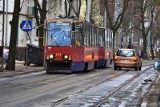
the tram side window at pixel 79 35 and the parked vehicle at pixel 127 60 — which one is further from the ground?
the tram side window at pixel 79 35

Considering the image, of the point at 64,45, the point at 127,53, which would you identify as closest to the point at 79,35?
the point at 64,45

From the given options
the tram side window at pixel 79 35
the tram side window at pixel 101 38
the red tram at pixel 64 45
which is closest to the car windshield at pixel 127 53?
the tram side window at pixel 101 38

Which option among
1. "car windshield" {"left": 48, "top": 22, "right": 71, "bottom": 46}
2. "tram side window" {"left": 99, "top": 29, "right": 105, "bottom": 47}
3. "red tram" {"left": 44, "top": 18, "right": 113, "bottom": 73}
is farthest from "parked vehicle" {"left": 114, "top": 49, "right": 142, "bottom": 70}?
"car windshield" {"left": 48, "top": 22, "right": 71, "bottom": 46}

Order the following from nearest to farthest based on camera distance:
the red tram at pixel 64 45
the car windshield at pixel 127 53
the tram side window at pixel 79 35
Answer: the red tram at pixel 64 45 → the tram side window at pixel 79 35 → the car windshield at pixel 127 53

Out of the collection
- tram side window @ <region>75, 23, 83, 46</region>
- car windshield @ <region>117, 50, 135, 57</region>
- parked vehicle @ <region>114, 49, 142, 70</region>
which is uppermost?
tram side window @ <region>75, 23, 83, 46</region>

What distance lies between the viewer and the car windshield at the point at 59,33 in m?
29.4

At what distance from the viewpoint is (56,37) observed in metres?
29.6

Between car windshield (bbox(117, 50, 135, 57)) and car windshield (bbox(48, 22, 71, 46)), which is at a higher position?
car windshield (bbox(48, 22, 71, 46))

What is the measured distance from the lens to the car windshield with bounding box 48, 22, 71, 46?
96.3 feet

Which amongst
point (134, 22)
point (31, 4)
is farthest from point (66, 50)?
point (134, 22)

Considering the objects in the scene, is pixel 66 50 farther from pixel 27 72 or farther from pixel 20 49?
pixel 20 49

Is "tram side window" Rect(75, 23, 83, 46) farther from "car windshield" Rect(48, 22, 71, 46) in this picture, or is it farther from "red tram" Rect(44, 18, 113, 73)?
"car windshield" Rect(48, 22, 71, 46)

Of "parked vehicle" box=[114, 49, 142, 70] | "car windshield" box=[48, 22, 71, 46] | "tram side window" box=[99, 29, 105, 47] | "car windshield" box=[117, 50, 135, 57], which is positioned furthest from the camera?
"tram side window" box=[99, 29, 105, 47]

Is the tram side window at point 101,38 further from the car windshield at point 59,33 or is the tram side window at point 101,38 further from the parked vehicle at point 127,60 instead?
the car windshield at point 59,33
